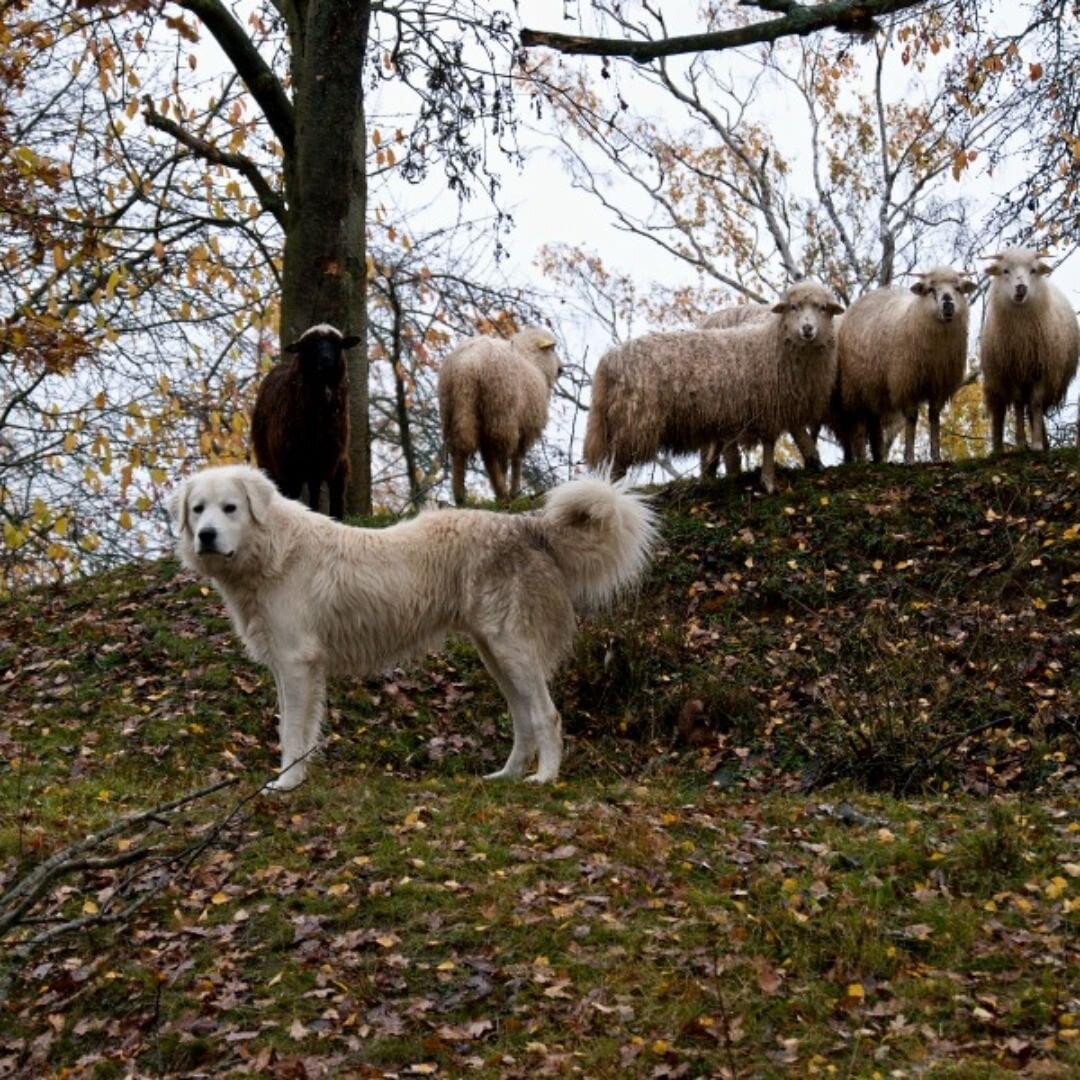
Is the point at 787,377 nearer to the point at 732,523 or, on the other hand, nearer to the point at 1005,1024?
the point at 732,523

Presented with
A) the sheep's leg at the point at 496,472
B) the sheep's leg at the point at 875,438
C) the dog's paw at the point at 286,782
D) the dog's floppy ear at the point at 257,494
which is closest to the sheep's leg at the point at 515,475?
the sheep's leg at the point at 496,472

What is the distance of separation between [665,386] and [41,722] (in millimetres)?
5952

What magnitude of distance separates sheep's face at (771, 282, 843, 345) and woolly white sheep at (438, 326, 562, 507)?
3.42m

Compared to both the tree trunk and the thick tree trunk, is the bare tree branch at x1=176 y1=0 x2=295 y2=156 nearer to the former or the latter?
the thick tree trunk

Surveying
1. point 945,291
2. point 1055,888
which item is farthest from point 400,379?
point 1055,888

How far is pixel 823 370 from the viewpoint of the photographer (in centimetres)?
1383

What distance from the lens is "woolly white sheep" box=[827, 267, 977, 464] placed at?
14055 mm

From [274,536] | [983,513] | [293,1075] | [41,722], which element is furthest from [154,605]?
[293,1075]

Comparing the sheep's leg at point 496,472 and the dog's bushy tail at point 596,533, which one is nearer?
the dog's bushy tail at point 596,533

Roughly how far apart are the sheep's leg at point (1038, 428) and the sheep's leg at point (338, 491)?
600 cm

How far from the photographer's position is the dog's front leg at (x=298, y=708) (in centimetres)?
929

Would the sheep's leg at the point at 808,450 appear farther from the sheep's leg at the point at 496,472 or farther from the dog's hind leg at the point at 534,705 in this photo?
the dog's hind leg at the point at 534,705

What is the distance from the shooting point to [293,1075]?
19.9ft

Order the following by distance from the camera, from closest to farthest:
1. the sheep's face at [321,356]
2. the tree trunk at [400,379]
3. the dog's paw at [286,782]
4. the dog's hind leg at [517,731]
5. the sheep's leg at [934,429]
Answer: the dog's paw at [286,782] → the dog's hind leg at [517,731] → the sheep's face at [321,356] → the sheep's leg at [934,429] → the tree trunk at [400,379]
